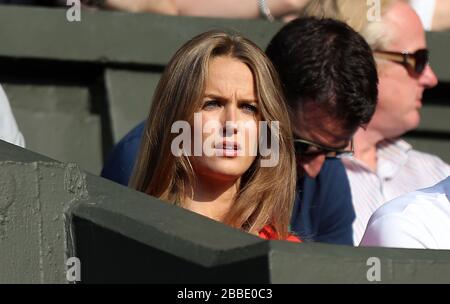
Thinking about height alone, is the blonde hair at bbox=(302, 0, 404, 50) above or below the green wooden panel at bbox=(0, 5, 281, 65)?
below

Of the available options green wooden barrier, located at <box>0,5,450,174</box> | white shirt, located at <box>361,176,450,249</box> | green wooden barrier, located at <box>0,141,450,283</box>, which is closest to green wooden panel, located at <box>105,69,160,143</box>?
green wooden barrier, located at <box>0,5,450,174</box>

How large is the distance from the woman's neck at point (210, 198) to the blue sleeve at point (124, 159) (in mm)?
706

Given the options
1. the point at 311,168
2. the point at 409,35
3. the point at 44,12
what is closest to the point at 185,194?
the point at 311,168

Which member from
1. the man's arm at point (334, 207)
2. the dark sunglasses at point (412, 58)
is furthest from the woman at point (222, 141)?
the dark sunglasses at point (412, 58)

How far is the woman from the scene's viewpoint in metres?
3.50

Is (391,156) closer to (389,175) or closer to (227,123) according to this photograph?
→ (389,175)

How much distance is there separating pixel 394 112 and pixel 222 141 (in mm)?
1786

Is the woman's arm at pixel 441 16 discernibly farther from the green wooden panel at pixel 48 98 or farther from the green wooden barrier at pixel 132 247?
the green wooden barrier at pixel 132 247

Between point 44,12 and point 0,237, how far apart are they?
9.19ft

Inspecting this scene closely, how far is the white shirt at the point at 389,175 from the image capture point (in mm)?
4797

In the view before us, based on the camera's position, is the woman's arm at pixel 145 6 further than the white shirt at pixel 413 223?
Yes

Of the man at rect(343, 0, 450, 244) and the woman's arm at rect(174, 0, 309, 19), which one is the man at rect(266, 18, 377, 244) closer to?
the man at rect(343, 0, 450, 244)

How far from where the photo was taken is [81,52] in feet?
18.0

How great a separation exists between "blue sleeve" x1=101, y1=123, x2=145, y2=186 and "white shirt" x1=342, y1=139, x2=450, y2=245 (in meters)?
0.90
